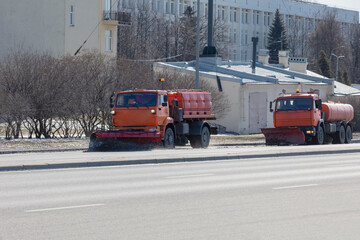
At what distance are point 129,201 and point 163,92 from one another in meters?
17.4

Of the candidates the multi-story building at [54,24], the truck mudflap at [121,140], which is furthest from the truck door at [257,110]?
Result: the truck mudflap at [121,140]

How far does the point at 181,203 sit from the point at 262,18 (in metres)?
118

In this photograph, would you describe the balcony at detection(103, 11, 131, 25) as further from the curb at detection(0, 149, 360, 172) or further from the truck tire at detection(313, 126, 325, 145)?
the curb at detection(0, 149, 360, 172)

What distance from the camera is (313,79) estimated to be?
62000 millimetres

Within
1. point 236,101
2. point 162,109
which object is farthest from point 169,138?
point 236,101

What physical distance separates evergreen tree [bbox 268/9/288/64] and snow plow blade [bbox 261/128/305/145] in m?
76.0

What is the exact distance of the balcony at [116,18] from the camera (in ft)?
209

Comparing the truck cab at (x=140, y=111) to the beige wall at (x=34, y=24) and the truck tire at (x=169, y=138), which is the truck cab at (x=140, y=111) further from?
the beige wall at (x=34, y=24)

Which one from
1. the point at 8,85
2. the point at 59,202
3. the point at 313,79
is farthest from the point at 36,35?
the point at 59,202

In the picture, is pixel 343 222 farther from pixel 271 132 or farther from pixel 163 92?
pixel 271 132

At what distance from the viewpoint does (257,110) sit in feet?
176

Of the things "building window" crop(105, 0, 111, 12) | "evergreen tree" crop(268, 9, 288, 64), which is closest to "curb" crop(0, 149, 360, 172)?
"building window" crop(105, 0, 111, 12)

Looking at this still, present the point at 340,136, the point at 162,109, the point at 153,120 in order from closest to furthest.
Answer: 1. the point at 153,120
2. the point at 162,109
3. the point at 340,136

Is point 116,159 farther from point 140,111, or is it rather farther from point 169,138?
point 169,138
